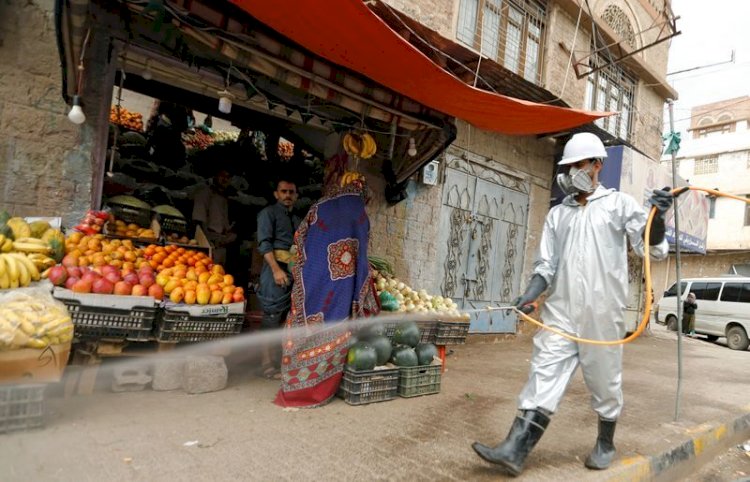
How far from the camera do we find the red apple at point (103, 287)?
3.35 meters

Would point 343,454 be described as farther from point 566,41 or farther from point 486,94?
point 566,41

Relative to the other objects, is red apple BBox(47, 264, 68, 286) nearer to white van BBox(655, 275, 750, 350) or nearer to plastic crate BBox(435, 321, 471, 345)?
plastic crate BBox(435, 321, 471, 345)

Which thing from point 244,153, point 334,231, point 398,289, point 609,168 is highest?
point 609,168

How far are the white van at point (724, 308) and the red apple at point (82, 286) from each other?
1593 cm

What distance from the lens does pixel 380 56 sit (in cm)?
374

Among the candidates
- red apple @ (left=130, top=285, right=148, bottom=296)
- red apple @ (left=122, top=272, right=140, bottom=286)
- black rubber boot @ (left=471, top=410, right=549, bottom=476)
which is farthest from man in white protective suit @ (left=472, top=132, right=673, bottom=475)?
red apple @ (left=122, top=272, right=140, bottom=286)

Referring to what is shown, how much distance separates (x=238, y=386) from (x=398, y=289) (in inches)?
82.5

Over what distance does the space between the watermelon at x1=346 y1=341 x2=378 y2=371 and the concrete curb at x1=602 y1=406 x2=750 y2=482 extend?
74.8 inches

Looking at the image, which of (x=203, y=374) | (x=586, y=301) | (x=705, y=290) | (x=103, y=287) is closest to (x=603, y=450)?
(x=586, y=301)

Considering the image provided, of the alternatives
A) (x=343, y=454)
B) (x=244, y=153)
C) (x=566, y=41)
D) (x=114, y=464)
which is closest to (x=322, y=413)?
(x=343, y=454)

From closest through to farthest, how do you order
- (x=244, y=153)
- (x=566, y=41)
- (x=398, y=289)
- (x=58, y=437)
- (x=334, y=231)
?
1. (x=58, y=437)
2. (x=334, y=231)
3. (x=398, y=289)
4. (x=244, y=153)
5. (x=566, y=41)

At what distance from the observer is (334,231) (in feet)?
13.3

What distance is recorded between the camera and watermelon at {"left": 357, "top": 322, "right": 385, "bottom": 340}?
4289mm

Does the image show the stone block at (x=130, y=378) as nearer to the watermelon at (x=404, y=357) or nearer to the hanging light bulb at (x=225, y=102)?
the watermelon at (x=404, y=357)
